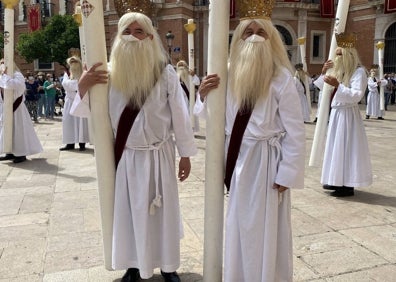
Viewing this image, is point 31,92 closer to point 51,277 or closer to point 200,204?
point 200,204

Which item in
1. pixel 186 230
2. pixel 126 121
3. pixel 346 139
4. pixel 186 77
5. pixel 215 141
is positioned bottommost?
pixel 186 230

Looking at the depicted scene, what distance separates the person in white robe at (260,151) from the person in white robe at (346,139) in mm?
2922

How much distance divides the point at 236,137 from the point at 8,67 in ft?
20.7

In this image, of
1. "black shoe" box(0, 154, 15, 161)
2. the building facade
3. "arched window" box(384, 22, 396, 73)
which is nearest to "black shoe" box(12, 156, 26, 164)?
"black shoe" box(0, 154, 15, 161)

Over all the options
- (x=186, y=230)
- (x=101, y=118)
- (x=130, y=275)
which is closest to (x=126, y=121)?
(x=101, y=118)

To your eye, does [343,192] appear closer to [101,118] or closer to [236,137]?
[236,137]

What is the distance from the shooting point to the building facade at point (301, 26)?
27.0 m

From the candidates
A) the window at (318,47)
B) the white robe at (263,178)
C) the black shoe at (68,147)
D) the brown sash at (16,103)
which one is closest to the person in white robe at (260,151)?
the white robe at (263,178)

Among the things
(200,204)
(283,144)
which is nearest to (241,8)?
(283,144)

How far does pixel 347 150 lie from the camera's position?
5645mm

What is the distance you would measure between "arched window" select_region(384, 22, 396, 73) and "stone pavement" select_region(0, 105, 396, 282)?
72.2 feet

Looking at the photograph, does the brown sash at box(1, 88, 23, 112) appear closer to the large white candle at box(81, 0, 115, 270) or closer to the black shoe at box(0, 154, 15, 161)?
the black shoe at box(0, 154, 15, 161)

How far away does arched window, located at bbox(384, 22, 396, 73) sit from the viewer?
87.2 ft

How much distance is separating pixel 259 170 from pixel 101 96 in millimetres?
1219
